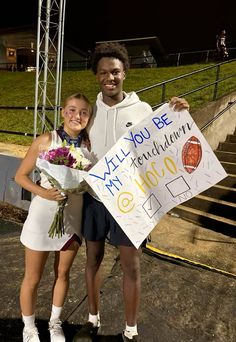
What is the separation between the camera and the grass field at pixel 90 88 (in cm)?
960

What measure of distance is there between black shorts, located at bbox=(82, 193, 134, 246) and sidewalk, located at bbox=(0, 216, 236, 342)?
896mm

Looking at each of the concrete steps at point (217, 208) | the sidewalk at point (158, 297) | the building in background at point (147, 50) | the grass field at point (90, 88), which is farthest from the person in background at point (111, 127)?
the building in background at point (147, 50)

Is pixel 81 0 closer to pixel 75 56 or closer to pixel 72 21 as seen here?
pixel 72 21

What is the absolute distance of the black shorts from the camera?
222 centimetres

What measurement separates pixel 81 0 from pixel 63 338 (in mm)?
30718

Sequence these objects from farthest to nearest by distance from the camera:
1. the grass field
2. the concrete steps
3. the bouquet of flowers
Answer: the grass field, the concrete steps, the bouquet of flowers

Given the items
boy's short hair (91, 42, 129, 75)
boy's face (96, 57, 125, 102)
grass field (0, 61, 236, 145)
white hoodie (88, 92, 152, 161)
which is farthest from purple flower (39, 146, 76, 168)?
grass field (0, 61, 236, 145)

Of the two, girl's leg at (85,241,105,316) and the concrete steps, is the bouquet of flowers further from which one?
the concrete steps

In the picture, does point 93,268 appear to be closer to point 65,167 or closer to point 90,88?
point 65,167

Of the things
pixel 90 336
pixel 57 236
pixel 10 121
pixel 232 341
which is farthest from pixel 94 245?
pixel 10 121

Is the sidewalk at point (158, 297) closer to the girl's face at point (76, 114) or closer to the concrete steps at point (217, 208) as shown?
the concrete steps at point (217, 208)

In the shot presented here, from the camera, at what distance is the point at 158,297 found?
3.12 metres

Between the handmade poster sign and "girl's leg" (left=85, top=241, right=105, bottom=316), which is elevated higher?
the handmade poster sign

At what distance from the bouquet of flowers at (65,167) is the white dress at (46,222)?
15 cm
